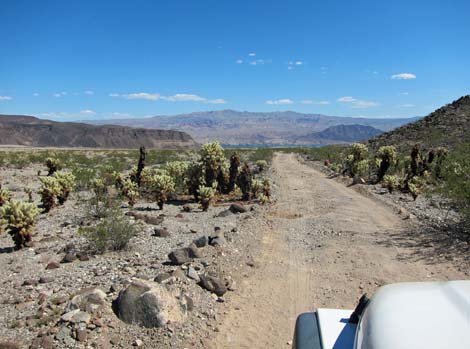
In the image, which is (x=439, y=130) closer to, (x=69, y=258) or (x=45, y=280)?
(x=69, y=258)

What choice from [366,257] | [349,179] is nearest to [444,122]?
[349,179]

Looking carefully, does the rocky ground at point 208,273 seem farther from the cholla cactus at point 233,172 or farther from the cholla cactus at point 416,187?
the cholla cactus at point 233,172

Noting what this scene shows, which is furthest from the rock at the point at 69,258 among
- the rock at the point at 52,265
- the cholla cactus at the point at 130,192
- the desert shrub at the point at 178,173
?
the desert shrub at the point at 178,173

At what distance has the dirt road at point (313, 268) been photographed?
18.0 ft

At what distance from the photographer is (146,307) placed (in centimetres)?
506

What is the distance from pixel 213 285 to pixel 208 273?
45 cm

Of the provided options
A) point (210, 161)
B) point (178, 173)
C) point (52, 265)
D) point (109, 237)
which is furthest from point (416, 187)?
point (52, 265)

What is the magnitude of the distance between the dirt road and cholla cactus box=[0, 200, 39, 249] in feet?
17.5

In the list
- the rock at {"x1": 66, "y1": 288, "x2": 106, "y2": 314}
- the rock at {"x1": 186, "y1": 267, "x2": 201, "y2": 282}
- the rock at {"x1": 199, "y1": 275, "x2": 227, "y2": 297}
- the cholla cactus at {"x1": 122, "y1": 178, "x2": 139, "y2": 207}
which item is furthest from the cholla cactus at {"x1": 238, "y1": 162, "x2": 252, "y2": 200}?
the rock at {"x1": 66, "y1": 288, "x2": 106, "y2": 314}

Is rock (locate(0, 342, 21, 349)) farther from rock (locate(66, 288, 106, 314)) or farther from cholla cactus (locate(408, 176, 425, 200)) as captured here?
cholla cactus (locate(408, 176, 425, 200))

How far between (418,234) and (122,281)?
7.83 meters

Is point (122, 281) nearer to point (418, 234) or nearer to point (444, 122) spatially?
point (418, 234)

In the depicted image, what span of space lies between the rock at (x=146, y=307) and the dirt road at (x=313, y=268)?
0.76 m

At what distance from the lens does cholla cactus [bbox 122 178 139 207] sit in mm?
12992
